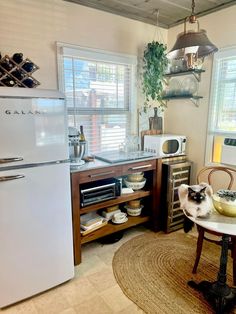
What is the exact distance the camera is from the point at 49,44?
226cm

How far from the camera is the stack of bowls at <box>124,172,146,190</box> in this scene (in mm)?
2645

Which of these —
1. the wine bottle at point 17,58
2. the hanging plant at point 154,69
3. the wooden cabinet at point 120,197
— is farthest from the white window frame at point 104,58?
the wooden cabinet at point 120,197

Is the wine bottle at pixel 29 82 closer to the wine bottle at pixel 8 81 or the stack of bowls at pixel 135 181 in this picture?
the wine bottle at pixel 8 81

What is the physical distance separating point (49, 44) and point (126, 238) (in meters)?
2.26

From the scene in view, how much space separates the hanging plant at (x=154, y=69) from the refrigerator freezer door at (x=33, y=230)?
168 centimetres

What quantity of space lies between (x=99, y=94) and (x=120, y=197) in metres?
1.22

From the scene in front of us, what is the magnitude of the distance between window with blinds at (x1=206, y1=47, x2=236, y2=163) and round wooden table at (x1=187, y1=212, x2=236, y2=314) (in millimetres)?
1332

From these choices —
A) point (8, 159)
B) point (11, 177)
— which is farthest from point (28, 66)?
point (11, 177)

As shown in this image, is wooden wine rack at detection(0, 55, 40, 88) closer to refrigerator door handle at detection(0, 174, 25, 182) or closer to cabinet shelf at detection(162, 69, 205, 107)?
refrigerator door handle at detection(0, 174, 25, 182)

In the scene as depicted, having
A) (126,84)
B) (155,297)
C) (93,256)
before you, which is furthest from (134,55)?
(155,297)

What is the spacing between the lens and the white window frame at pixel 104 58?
2.33 m

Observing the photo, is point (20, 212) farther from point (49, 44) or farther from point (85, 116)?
point (49, 44)

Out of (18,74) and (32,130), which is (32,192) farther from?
(18,74)

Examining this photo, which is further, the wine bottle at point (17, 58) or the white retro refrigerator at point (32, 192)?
the wine bottle at point (17, 58)
